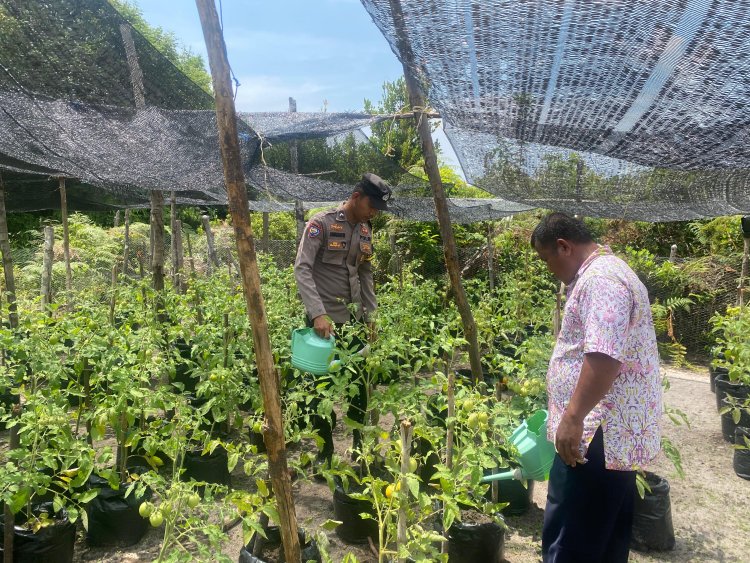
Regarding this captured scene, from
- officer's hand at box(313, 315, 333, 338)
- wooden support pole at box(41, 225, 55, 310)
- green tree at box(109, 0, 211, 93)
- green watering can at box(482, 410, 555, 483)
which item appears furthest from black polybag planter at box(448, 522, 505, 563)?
green tree at box(109, 0, 211, 93)

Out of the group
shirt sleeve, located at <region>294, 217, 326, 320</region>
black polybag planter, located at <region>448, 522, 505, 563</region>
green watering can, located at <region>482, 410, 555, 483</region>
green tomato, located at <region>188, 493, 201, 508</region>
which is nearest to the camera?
green tomato, located at <region>188, 493, 201, 508</region>

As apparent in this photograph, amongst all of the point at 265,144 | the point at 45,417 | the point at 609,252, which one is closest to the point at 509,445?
the point at 609,252

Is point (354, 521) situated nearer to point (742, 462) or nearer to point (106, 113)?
point (742, 462)

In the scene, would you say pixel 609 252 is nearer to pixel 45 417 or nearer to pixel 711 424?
pixel 45 417

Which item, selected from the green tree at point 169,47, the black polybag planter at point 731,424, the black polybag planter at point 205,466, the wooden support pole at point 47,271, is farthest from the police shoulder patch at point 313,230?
the green tree at point 169,47

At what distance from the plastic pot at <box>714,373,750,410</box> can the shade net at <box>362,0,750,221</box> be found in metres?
3.38

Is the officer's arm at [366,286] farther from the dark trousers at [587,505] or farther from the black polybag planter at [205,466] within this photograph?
the dark trousers at [587,505]

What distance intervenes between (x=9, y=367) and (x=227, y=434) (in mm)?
1375

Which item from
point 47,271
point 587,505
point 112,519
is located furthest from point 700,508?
point 47,271

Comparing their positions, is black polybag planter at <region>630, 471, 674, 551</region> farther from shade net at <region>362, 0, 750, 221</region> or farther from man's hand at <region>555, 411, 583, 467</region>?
shade net at <region>362, 0, 750, 221</region>

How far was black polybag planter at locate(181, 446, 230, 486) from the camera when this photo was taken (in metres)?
3.18

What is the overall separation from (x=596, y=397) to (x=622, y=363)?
144mm

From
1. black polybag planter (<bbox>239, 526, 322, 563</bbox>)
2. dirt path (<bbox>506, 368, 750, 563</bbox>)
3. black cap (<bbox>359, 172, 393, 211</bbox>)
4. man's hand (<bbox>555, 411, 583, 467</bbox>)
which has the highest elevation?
black cap (<bbox>359, 172, 393, 211</bbox>)

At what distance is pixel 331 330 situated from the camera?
2.94 meters
